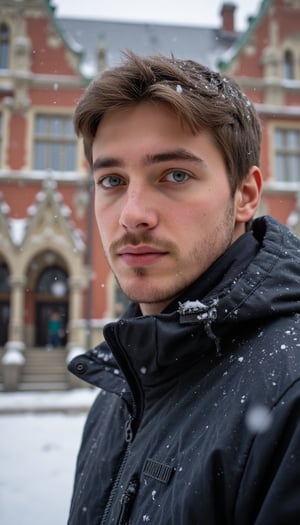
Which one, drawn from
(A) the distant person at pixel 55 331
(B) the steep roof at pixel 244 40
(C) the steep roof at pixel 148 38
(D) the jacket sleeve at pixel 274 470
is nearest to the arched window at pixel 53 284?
(A) the distant person at pixel 55 331

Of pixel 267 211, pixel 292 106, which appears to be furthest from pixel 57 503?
pixel 292 106

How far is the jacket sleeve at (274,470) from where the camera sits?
81 cm

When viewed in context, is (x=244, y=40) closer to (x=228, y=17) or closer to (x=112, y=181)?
(x=228, y=17)

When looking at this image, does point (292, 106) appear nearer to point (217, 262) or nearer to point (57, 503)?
point (57, 503)

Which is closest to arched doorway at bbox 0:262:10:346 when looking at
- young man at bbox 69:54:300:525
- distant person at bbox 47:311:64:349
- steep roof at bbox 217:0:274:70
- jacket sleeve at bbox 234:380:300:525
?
distant person at bbox 47:311:64:349

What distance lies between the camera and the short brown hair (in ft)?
4.23

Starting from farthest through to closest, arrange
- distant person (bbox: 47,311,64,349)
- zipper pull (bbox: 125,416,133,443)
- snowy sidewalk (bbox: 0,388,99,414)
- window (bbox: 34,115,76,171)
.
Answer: window (bbox: 34,115,76,171), distant person (bbox: 47,311,64,349), snowy sidewalk (bbox: 0,388,99,414), zipper pull (bbox: 125,416,133,443)

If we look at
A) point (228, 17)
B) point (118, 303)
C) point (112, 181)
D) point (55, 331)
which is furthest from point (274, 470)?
point (228, 17)

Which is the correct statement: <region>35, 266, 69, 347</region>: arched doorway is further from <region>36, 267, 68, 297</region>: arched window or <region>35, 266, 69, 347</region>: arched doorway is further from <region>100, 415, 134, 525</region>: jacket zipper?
<region>100, 415, 134, 525</region>: jacket zipper

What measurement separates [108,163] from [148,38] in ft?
55.8

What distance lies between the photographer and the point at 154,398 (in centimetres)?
128

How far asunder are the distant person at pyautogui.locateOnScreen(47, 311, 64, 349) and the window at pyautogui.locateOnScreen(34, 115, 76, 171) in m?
4.68

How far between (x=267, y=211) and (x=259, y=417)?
1320cm

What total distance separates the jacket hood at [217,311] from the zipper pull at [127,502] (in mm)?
270
